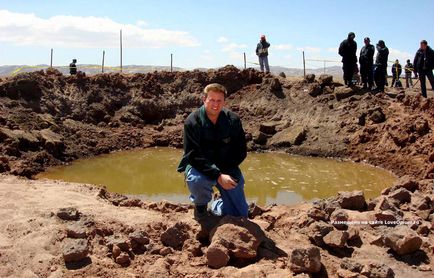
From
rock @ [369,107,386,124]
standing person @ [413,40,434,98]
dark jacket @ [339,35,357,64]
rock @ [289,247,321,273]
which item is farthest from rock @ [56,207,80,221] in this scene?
dark jacket @ [339,35,357,64]

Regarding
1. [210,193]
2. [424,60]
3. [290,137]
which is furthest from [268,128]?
[210,193]

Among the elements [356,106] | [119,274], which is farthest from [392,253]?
[356,106]

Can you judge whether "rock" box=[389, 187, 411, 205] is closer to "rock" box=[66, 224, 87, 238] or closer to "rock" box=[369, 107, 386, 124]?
"rock" box=[66, 224, 87, 238]

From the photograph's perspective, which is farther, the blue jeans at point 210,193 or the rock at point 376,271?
the blue jeans at point 210,193

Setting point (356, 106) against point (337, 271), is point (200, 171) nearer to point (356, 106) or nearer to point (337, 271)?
point (337, 271)

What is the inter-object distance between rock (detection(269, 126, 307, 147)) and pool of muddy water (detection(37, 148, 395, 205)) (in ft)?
1.90

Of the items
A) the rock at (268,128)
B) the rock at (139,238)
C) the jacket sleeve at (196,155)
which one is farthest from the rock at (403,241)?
the rock at (268,128)

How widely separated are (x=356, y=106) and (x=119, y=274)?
12567 millimetres

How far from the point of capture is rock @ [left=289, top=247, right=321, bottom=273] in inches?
161

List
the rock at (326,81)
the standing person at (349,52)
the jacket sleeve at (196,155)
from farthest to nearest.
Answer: the rock at (326,81), the standing person at (349,52), the jacket sleeve at (196,155)

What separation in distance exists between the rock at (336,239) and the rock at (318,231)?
0.07 metres

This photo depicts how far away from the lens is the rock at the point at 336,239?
487 cm

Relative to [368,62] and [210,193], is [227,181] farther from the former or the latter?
[368,62]

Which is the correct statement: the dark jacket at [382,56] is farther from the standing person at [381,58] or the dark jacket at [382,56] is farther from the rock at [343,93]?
the rock at [343,93]
